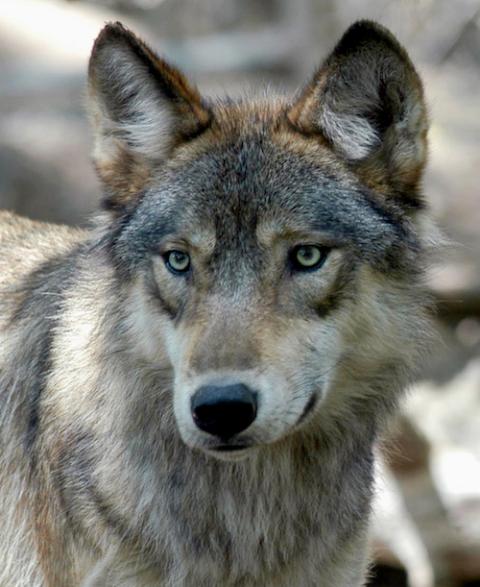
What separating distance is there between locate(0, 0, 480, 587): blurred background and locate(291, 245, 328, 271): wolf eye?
1.42 m

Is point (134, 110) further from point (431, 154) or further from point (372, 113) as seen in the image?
point (431, 154)

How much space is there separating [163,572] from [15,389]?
1.08 metres

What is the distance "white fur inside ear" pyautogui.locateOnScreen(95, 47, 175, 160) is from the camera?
497cm

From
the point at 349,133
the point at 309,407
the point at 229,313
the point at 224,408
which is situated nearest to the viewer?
the point at 224,408

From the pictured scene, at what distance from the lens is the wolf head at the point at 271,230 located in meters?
4.46

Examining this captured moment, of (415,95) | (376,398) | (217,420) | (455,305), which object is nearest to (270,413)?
(217,420)

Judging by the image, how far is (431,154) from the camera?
8.54 meters

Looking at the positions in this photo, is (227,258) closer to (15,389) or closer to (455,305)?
(15,389)

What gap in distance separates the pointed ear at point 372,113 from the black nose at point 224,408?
115cm

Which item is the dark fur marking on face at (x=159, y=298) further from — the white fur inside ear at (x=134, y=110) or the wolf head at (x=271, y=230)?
the white fur inside ear at (x=134, y=110)

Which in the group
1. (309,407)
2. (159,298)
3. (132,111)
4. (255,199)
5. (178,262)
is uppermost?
(132,111)

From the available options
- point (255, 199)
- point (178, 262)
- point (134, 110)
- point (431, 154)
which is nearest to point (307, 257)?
point (255, 199)

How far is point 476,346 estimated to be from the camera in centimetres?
987

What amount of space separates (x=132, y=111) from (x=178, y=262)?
718 mm
